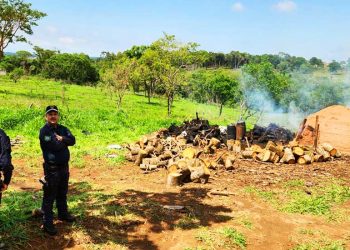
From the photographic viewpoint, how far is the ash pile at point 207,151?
8992mm

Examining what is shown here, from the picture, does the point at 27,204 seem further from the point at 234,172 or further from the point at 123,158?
the point at 234,172

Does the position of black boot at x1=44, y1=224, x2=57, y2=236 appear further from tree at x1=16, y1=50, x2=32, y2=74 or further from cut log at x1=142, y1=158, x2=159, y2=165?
tree at x1=16, y1=50, x2=32, y2=74

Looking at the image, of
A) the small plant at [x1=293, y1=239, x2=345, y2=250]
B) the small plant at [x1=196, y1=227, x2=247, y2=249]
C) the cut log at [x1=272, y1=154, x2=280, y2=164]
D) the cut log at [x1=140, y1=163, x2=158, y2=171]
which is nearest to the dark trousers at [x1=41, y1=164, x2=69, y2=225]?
the small plant at [x1=196, y1=227, x2=247, y2=249]

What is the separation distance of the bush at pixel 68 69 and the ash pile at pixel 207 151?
158ft

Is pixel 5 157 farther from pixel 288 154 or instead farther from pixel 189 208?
pixel 288 154

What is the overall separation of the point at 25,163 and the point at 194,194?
17.8 feet

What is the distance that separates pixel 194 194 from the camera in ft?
24.8

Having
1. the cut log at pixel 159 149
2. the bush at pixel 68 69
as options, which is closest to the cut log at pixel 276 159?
the cut log at pixel 159 149

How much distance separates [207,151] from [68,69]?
5020 cm

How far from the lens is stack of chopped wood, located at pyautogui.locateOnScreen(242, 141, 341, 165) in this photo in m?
10.3

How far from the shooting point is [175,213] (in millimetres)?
6410

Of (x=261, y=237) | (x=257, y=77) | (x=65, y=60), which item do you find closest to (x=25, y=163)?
(x=261, y=237)

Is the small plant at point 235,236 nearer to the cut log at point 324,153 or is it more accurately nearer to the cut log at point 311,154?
the cut log at point 311,154

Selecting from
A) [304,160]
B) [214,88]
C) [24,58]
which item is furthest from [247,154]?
[24,58]
